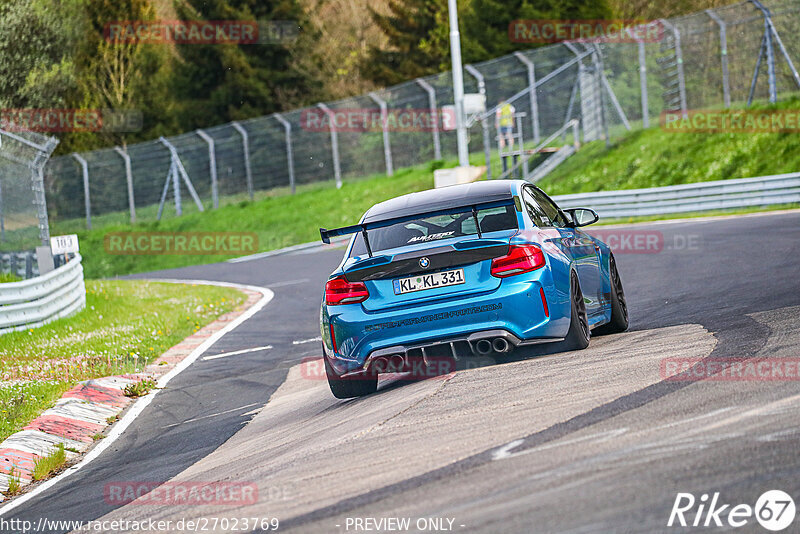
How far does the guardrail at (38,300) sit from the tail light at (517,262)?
947 cm

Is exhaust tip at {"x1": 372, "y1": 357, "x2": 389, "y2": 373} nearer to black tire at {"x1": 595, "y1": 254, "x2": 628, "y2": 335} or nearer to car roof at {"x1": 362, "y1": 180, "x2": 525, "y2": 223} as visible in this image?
car roof at {"x1": 362, "y1": 180, "x2": 525, "y2": 223}

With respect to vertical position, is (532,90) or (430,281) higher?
(430,281)

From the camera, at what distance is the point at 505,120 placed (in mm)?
32500

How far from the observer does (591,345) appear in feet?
29.2

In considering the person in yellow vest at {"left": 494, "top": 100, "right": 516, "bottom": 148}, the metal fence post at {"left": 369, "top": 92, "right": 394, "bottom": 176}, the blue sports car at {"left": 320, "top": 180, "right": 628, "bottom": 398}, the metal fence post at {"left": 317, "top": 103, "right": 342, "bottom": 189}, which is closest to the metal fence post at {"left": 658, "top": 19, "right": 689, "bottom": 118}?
the person in yellow vest at {"left": 494, "top": 100, "right": 516, "bottom": 148}

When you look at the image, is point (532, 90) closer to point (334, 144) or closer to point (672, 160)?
point (672, 160)

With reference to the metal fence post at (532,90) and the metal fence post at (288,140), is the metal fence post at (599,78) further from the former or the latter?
the metal fence post at (288,140)

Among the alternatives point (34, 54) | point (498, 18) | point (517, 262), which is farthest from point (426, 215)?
point (34, 54)

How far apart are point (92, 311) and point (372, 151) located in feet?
71.3

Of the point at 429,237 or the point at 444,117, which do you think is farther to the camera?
the point at 444,117

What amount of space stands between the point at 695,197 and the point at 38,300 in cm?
1480

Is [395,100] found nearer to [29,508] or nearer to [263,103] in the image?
[263,103]

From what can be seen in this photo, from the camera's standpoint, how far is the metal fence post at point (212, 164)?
40.6m

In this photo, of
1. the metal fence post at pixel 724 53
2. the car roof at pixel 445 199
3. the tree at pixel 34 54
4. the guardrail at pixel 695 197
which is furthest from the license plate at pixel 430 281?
the tree at pixel 34 54
